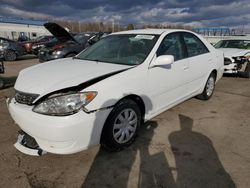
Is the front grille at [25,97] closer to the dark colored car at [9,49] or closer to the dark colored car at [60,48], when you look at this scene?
the dark colored car at [60,48]

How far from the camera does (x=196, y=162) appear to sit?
2723mm

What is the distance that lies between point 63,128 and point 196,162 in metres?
1.67

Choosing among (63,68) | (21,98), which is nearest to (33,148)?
(21,98)

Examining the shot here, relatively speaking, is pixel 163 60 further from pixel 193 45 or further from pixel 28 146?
pixel 28 146

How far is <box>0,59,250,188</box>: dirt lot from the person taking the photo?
240 centimetres

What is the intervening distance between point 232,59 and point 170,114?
14.7 ft

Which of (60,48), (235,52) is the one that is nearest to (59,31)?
(60,48)

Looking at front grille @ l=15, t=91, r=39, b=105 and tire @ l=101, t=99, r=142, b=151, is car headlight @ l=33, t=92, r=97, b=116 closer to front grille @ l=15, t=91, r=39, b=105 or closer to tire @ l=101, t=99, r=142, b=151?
front grille @ l=15, t=91, r=39, b=105

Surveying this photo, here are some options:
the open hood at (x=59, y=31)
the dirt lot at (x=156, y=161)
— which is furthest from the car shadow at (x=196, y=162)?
the open hood at (x=59, y=31)

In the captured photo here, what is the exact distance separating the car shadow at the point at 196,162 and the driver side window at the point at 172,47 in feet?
4.16

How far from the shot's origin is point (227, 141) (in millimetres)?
3234

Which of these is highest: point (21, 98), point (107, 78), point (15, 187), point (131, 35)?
point (131, 35)

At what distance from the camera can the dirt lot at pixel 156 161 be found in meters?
2.40

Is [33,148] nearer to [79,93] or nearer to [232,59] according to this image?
[79,93]
